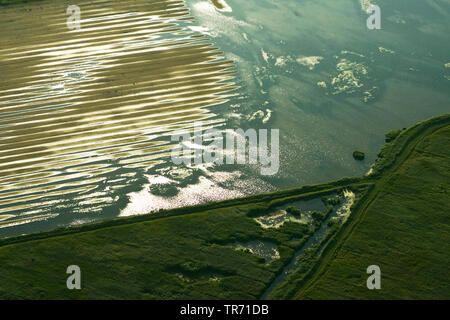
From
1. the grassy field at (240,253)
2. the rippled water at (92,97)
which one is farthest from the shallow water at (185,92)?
the grassy field at (240,253)

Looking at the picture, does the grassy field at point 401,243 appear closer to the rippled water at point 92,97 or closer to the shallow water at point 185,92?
the shallow water at point 185,92

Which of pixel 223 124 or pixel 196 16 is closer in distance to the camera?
pixel 223 124

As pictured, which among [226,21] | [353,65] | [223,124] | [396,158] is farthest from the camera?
[226,21]

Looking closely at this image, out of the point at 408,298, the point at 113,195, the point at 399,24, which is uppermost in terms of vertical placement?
the point at 399,24

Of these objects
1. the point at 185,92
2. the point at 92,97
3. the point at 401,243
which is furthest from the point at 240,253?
the point at 92,97

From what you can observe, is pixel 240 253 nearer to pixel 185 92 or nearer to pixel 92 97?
pixel 185 92

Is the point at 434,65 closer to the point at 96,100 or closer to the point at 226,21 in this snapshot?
the point at 226,21

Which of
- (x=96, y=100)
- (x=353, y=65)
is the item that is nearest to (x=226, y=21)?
(x=353, y=65)

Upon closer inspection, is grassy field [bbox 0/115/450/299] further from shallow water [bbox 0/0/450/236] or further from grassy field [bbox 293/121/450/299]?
shallow water [bbox 0/0/450/236]
